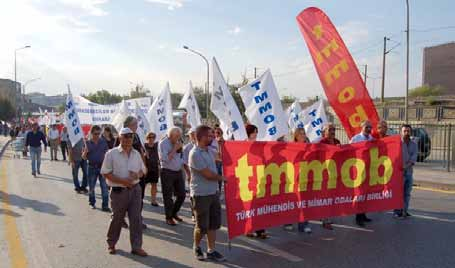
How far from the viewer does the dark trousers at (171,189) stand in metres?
7.46

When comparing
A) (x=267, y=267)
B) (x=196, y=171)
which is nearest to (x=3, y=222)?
(x=196, y=171)

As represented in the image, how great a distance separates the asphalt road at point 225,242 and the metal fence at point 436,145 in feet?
22.5

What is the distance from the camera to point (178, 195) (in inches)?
297

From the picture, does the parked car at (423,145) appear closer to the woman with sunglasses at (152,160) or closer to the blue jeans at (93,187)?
the woman with sunglasses at (152,160)

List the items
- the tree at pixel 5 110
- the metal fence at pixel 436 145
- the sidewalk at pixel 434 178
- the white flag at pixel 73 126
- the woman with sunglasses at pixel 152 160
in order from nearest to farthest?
1. the woman with sunglasses at pixel 152 160
2. the white flag at pixel 73 126
3. the sidewalk at pixel 434 178
4. the metal fence at pixel 436 145
5. the tree at pixel 5 110

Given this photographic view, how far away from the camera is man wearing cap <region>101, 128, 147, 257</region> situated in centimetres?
568

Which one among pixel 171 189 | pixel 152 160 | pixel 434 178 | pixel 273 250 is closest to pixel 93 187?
pixel 152 160

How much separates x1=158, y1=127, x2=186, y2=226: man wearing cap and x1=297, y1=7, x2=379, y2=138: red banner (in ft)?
9.25

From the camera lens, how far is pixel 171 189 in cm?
753

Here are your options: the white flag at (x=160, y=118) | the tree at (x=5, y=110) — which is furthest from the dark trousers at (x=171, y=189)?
the tree at (x=5, y=110)

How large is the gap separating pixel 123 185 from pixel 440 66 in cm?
7902

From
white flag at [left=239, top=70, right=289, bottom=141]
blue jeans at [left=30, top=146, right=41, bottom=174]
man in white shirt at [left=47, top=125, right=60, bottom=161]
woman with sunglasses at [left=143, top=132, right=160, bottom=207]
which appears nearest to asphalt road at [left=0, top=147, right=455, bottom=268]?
woman with sunglasses at [left=143, top=132, right=160, bottom=207]

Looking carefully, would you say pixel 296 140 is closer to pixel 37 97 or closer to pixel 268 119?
pixel 268 119

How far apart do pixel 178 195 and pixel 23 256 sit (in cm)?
269
